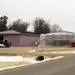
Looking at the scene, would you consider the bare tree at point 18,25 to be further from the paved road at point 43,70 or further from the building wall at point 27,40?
the paved road at point 43,70

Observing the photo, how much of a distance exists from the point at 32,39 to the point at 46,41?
8.99 metres

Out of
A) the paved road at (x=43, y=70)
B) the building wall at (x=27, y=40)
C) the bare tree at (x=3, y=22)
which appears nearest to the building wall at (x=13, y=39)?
the building wall at (x=27, y=40)

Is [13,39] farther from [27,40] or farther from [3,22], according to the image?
[3,22]

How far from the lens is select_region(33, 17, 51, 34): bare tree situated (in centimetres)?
13575

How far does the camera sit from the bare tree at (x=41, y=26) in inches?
5344

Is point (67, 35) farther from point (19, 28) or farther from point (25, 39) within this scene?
point (19, 28)

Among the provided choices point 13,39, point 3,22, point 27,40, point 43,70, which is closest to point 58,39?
point 27,40

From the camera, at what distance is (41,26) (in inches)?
5482

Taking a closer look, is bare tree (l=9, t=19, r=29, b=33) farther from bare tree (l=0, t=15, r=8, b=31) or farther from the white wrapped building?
the white wrapped building

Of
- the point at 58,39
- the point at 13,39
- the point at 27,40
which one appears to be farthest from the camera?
the point at 27,40

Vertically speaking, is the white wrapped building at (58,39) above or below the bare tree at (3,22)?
below

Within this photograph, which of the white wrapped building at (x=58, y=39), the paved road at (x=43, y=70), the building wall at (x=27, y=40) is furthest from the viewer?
the building wall at (x=27, y=40)

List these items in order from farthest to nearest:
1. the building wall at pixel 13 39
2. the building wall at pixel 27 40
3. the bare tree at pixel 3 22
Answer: the bare tree at pixel 3 22
the building wall at pixel 27 40
the building wall at pixel 13 39

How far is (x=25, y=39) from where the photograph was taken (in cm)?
8938
